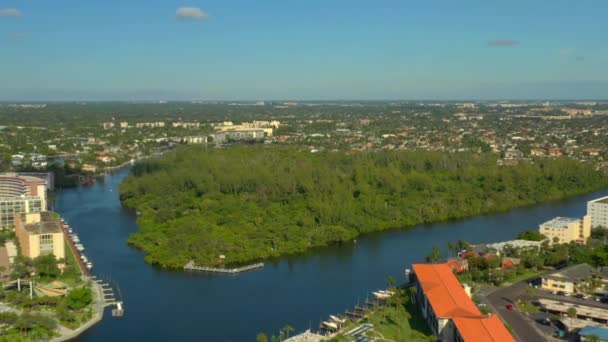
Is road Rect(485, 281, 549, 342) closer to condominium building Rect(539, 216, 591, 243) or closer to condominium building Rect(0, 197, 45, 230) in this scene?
condominium building Rect(539, 216, 591, 243)

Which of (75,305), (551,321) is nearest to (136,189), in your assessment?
(75,305)

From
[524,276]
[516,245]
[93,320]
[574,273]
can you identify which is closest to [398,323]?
[524,276]

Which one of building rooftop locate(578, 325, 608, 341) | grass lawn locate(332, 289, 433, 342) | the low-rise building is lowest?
grass lawn locate(332, 289, 433, 342)

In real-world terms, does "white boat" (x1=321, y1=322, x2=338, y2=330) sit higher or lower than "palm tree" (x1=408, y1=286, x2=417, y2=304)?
lower

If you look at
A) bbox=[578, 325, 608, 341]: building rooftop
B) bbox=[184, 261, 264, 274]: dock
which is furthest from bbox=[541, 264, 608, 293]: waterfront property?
bbox=[184, 261, 264, 274]: dock

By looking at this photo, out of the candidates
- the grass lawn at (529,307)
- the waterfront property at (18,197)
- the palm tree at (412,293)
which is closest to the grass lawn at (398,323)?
the palm tree at (412,293)

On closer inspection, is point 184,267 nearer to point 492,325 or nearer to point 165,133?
point 492,325
